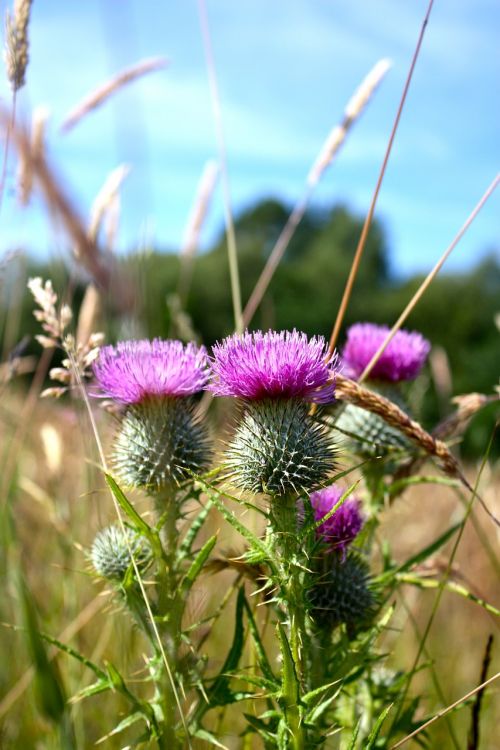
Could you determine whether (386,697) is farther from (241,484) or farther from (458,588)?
(241,484)

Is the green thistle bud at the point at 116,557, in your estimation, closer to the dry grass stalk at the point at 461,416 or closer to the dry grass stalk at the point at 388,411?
the dry grass stalk at the point at 388,411

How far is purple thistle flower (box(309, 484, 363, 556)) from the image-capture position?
205cm

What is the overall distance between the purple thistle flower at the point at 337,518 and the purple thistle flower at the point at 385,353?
1.83 feet

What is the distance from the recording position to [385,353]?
9.00 feet

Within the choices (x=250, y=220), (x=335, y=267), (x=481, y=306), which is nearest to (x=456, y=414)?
(x=481, y=306)

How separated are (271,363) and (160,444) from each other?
446 mm

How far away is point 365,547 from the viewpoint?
2357 mm

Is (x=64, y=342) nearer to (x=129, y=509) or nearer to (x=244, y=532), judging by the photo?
(x=129, y=509)

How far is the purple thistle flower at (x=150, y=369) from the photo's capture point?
1945 millimetres

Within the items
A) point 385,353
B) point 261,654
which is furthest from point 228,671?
point 385,353

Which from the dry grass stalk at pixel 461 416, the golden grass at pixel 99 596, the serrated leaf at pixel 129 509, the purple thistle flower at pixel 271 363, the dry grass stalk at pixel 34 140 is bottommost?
the golden grass at pixel 99 596

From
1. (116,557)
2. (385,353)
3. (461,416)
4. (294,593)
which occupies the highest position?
(385,353)

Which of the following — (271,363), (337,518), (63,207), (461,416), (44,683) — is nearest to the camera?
(44,683)

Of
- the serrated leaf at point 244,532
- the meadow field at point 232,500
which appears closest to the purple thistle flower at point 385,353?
the meadow field at point 232,500
